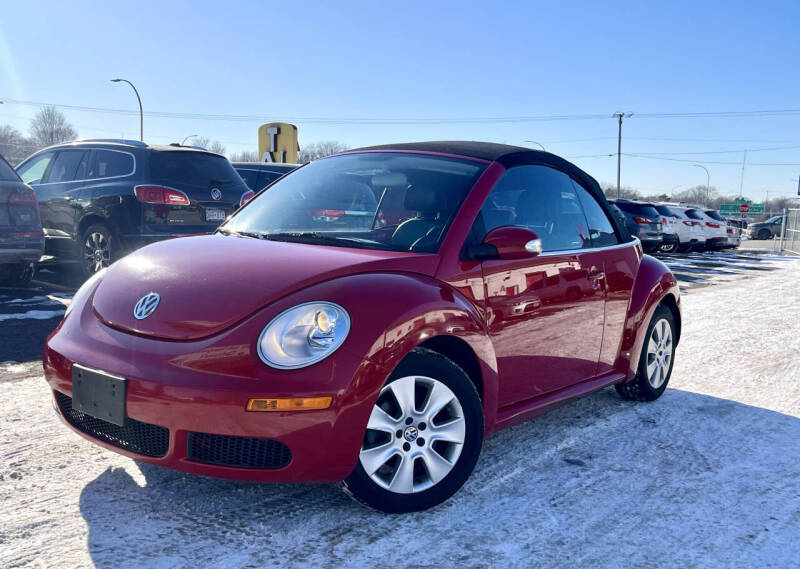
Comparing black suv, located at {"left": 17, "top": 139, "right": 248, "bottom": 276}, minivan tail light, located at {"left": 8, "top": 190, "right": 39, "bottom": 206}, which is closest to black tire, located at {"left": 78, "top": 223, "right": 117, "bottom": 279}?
black suv, located at {"left": 17, "top": 139, "right": 248, "bottom": 276}

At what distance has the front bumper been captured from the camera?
2473mm

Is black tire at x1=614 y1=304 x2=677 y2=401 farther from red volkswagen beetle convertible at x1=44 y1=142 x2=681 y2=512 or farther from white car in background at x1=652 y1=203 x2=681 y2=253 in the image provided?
white car in background at x1=652 y1=203 x2=681 y2=253

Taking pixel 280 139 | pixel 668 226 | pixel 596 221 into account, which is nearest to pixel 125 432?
pixel 596 221

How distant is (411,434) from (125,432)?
42.1 inches

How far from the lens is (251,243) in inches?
130

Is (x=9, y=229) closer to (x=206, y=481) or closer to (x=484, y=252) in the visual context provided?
(x=206, y=481)

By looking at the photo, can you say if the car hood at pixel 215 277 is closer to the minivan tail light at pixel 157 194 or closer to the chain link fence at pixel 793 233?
the minivan tail light at pixel 157 194

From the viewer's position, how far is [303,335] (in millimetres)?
2574

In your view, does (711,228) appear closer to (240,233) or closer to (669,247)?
(669,247)

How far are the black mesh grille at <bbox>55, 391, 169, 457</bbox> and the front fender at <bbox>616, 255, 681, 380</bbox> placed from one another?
109 inches

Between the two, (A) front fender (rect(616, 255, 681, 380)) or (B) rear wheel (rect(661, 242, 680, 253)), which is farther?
(B) rear wheel (rect(661, 242, 680, 253))

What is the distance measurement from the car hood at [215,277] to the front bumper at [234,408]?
93mm

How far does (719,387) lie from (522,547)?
3.16 meters

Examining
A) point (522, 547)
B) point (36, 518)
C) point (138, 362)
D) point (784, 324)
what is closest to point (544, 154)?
point (522, 547)
